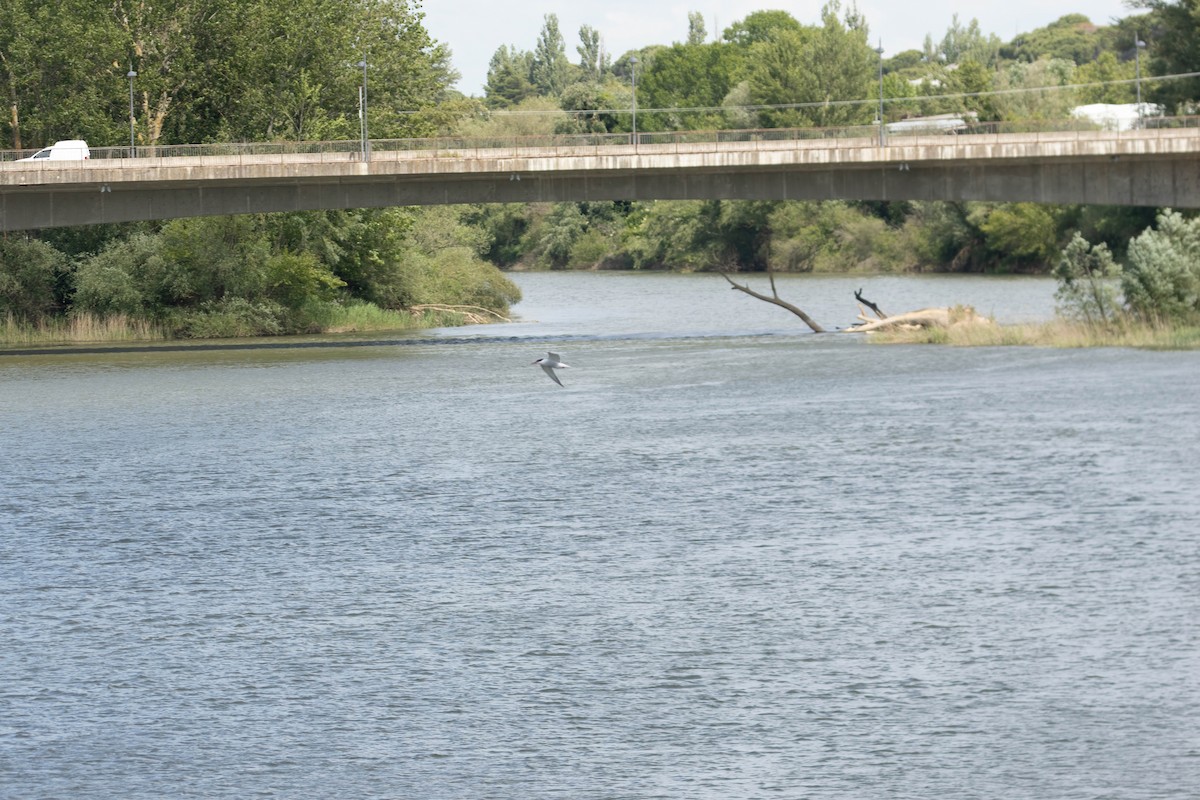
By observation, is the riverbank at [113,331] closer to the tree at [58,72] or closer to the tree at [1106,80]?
the tree at [58,72]

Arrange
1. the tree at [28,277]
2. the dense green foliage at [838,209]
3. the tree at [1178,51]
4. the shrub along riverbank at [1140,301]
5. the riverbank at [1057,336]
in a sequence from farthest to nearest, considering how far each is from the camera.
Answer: the dense green foliage at [838,209] < the tree at [1178,51] < the tree at [28,277] < the shrub along riverbank at [1140,301] < the riverbank at [1057,336]

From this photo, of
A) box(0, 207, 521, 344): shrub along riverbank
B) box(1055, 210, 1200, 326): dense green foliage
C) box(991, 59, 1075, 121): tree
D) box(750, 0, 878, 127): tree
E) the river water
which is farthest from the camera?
box(750, 0, 878, 127): tree

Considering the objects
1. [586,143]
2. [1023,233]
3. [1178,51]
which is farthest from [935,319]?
[1023,233]

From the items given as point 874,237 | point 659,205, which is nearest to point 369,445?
point 874,237

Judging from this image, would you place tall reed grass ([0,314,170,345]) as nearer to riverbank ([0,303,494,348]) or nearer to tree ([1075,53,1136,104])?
riverbank ([0,303,494,348])

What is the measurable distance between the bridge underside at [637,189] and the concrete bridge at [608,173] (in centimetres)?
4

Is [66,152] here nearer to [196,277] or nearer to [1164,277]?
[196,277]

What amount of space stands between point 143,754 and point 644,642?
653 centimetres

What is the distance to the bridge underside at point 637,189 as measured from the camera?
70562 millimetres

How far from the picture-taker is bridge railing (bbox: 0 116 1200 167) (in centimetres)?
6969

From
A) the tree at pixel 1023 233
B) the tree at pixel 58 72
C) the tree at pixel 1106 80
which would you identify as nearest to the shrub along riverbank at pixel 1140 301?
the tree at pixel 58 72

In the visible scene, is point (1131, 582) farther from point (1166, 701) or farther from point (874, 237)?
point (874, 237)

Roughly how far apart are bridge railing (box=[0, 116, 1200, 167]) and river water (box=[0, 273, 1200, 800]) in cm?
2186

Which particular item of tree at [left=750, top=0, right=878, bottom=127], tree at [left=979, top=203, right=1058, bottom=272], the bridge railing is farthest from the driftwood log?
tree at [left=750, top=0, right=878, bottom=127]
